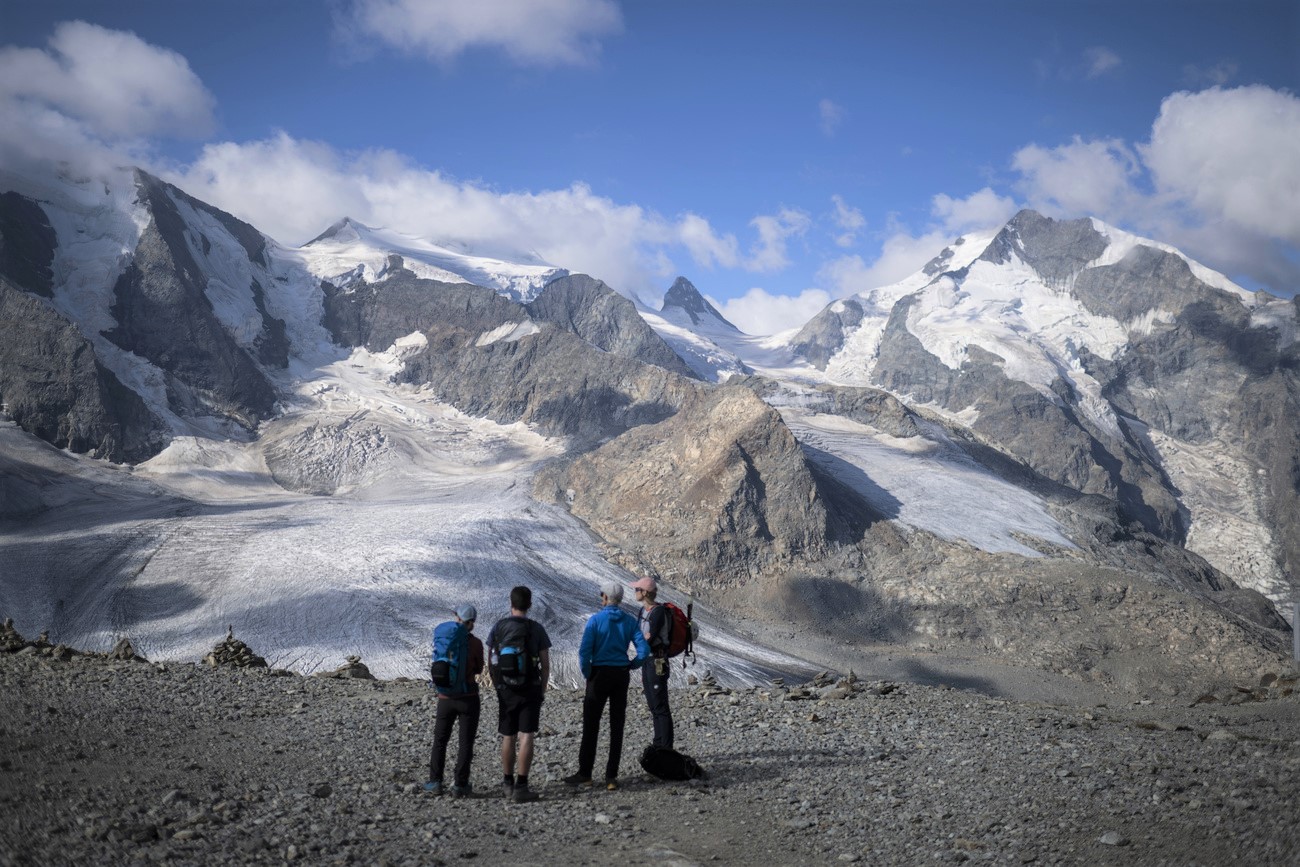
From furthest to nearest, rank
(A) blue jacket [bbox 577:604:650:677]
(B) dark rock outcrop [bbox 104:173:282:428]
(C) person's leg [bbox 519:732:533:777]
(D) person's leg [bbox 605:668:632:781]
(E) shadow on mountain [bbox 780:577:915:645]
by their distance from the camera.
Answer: (B) dark rock outcrop [bbox 104:173:282:428]
(E) shadow on mountain [bbox 780:577:915:645]
(D) person's leg [bbox 605:668:632:781]
(A) blue jacket [bbox 577:604:650:677]
(C) person's leg [bbox 519:732:533:777]

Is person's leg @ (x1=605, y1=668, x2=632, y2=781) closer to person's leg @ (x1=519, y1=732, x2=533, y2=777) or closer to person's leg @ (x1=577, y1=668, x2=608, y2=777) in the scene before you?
person's leg @ (x1=577, y1=668, x2=608, y2=777)

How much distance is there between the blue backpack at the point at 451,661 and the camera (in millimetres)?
11031

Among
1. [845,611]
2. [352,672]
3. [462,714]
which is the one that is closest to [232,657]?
[352,672]

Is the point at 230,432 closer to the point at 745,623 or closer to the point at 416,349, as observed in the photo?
the point at 416,349

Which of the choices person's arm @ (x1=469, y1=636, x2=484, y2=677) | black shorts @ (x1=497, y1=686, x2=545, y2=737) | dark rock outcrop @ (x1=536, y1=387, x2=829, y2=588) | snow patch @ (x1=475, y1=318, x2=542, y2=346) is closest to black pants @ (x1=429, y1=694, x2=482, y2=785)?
person's arm @ (x1=469, y1=636, x2=484, y2=677)

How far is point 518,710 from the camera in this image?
35.6ft

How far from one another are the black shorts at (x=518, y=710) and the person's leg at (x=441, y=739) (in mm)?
702

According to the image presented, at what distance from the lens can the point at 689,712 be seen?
1645 cm

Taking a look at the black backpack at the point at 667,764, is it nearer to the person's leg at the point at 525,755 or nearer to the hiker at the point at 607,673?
the hiker at the point at 607,673

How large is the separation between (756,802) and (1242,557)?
19692 cm

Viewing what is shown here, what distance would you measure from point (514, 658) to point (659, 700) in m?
2.22

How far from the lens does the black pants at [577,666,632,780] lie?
11531mm

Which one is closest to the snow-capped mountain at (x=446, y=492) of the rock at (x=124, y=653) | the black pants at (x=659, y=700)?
the rock at (x=124, y=653)

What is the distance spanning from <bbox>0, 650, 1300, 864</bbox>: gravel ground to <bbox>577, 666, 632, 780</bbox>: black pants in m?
0.36
